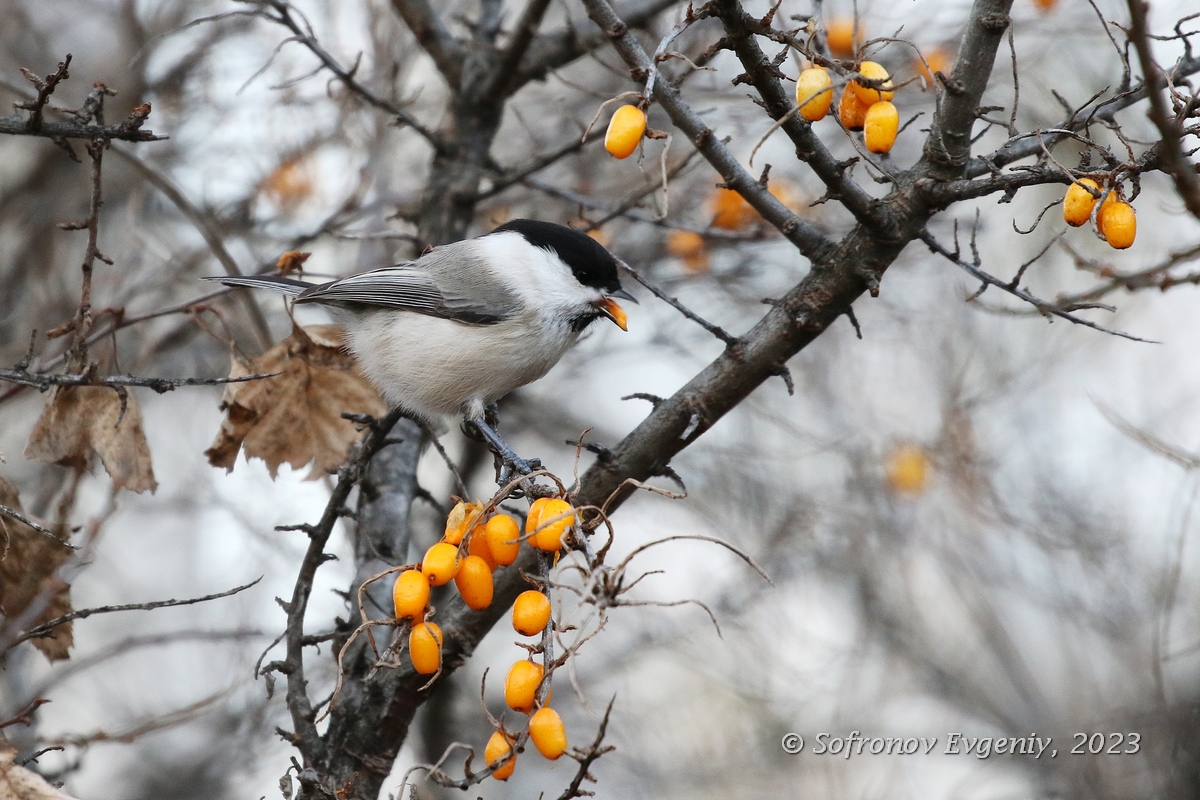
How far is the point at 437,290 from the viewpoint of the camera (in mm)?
3164

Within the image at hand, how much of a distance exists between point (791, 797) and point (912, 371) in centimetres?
240

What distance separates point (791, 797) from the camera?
491 cm

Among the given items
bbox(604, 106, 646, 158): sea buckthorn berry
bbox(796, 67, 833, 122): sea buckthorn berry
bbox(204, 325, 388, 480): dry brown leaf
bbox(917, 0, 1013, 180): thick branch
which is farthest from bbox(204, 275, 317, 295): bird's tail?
bbox(917, 0, 1013, 180): thick branch

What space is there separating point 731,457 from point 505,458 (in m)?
2.61

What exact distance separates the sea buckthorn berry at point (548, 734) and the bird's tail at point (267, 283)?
177 centimetres

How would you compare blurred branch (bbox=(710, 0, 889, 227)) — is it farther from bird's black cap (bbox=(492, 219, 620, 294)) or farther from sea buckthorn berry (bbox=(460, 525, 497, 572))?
bird's black cap (bbox=(492, 219, 620, 294))

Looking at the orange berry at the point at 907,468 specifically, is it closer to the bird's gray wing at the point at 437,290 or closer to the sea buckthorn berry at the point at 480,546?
the bird's gray wing at the point at 437,290

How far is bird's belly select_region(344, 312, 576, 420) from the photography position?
9.75 feet

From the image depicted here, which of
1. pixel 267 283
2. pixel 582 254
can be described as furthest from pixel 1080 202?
pixel 267 283

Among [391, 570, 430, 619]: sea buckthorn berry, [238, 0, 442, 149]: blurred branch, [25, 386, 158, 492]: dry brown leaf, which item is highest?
[238, 0, 442, 149]: blurred branch

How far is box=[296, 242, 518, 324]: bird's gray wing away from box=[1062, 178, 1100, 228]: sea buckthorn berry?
1.71 m

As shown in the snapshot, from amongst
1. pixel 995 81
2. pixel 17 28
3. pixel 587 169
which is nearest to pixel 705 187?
pixel 587 169

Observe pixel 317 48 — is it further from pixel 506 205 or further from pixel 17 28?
pixel 17 28

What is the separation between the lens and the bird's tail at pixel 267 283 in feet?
9.21
